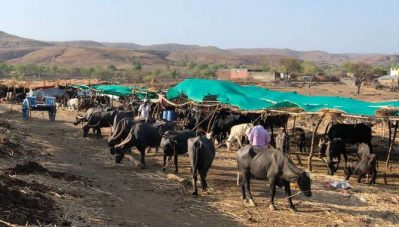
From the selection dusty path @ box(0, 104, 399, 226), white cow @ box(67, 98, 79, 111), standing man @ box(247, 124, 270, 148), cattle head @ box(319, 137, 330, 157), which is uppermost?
standing man @ box(247, 124, 270, 148)

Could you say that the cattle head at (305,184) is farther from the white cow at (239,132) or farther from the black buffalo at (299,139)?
the black buffalo at (299,139)

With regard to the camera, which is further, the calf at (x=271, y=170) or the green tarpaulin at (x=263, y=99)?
the green tarpaulin at (x=263, y=99)

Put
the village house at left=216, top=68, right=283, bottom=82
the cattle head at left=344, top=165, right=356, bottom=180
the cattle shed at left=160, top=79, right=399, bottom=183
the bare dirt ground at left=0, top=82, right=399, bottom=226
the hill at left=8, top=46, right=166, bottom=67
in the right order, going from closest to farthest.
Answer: the bare dirt ground at left=0, top=82, right=399, bottom=226 < the cattle head at left=344, top=165, right=356, bottom=180 < the cattle shed at left=160, top=79, right=399, bottom=183 < the village house at left=216, top=68, right=283, bottom=82 < the hill at left=8, top=46, right=166, bottom=67

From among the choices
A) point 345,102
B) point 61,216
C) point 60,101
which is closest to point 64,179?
point 61,216

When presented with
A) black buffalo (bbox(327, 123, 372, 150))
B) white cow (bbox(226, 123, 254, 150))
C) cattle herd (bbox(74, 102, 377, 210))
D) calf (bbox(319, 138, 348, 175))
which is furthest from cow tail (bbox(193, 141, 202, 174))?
white cow (bbox(226, 123, 254, 150))

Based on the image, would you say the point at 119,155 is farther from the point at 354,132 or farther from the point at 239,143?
the point at 354,132

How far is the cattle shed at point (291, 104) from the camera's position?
16.5m

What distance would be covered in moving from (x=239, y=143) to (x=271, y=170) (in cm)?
895

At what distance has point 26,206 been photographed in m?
8.55

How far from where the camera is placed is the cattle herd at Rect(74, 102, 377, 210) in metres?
11.7

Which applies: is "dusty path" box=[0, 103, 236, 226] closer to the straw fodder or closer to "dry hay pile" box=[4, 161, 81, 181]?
→ "dry hay pile" box=[4, 161, 81, 181]

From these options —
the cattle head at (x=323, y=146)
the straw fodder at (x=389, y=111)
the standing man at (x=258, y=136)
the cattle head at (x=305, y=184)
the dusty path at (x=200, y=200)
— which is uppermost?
the straw fodder at (x=389, y=111)

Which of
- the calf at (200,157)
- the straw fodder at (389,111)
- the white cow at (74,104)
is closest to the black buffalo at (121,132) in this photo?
the calf at (200,157)

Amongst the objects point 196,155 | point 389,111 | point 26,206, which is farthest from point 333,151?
point 26,206
